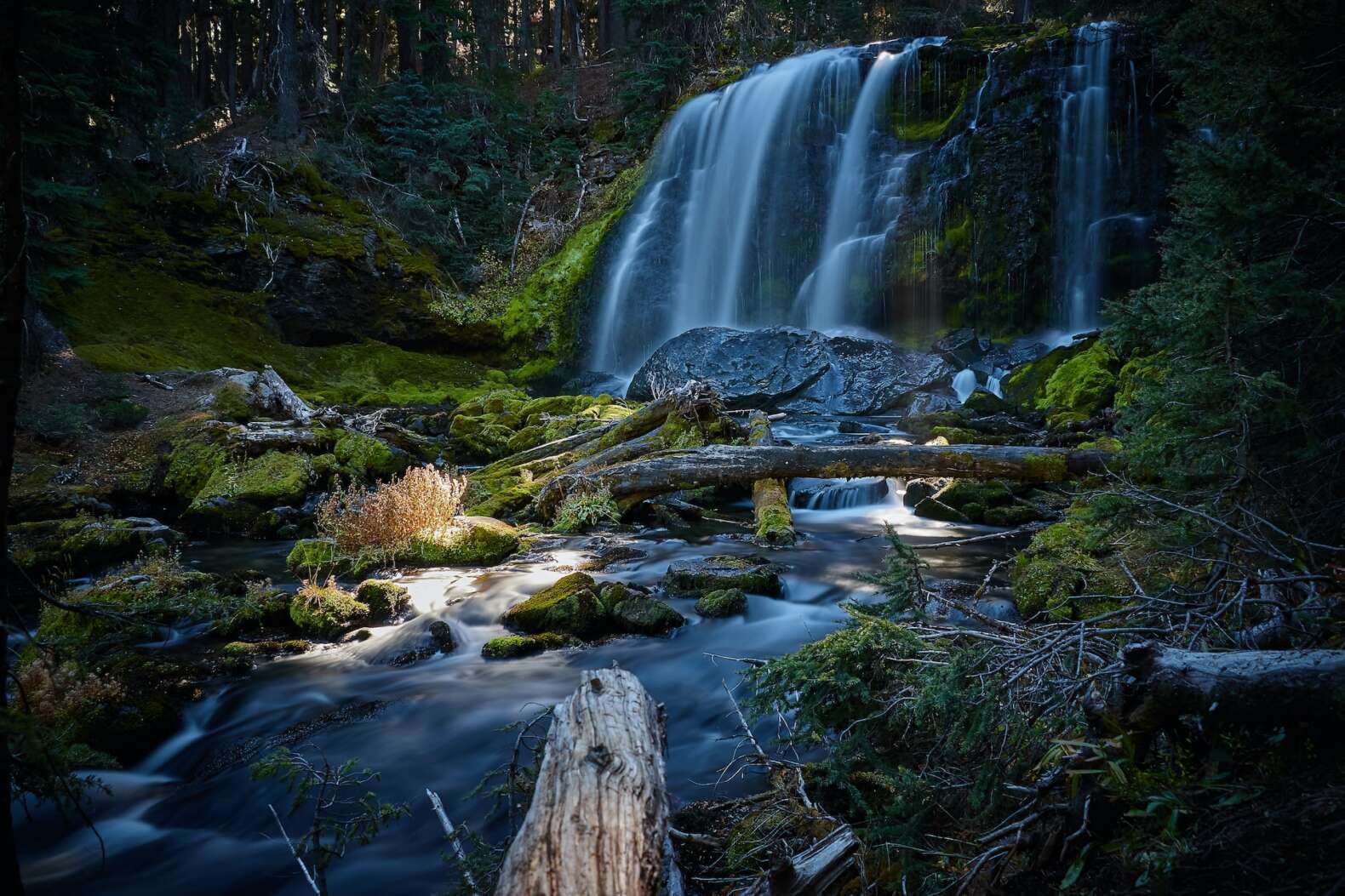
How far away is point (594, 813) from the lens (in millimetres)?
2041

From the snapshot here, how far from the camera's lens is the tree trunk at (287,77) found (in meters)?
23.2

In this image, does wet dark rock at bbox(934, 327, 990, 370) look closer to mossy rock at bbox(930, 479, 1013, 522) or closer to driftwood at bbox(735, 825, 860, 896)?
mossy rock at bbox(930, 479, 1013, 522)

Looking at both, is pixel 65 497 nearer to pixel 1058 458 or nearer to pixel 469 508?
pixel 469 508

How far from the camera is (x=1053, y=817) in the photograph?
79.8 inches

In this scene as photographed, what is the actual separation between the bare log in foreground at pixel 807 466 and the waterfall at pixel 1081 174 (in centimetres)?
1206

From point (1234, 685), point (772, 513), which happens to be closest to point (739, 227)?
point (772, 513)

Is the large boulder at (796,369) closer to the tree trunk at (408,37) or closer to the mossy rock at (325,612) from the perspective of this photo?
the mossy rock at (325,612)

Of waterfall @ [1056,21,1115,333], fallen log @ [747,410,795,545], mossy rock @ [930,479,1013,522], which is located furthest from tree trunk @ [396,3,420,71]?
mossy rock @ [930,479,1013,522]

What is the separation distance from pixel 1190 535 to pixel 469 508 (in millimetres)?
8034

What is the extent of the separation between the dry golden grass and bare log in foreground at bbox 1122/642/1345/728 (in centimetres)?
725

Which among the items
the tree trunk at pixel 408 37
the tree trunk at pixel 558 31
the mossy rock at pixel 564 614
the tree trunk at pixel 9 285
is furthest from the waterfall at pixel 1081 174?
the tree trunk at pixel 558 31

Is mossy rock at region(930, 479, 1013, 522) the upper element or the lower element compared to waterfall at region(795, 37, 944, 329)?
lower

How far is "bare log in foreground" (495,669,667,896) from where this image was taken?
186 centimetres

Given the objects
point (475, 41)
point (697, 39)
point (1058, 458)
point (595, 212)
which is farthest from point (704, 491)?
point (475, 41)
